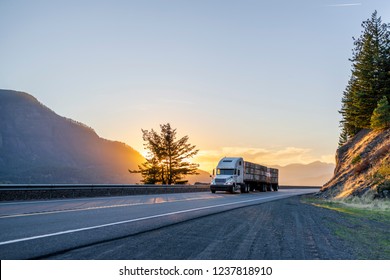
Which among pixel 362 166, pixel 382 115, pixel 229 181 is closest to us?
pixel 362 166

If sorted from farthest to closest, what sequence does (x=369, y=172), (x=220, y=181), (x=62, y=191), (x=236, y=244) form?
(x=220, y=181), (x=369, y=172), (x=62, y=191), (x=236, y=244)

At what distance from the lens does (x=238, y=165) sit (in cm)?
3841

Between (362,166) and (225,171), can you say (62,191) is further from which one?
(362,166)

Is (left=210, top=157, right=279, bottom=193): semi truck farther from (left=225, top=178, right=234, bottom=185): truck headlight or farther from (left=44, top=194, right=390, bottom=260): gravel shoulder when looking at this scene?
(left=44, top=194, right=390, bottom=260): gravel shoulder

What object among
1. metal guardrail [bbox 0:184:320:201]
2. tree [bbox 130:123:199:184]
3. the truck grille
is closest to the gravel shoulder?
metal guardrail [bbox 0:184:320:201]

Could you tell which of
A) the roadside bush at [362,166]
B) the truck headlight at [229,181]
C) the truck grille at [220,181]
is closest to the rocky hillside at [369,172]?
the roadside bush at [362,166]

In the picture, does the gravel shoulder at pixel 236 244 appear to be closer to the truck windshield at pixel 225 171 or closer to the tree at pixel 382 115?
the tree at pixel 382 115

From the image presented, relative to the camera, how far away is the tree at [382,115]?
33.4 metres

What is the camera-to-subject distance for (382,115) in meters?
34.4

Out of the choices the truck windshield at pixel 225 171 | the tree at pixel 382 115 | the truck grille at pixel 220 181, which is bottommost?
the truck grille at pixel 220 181

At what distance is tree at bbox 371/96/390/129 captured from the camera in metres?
33.4

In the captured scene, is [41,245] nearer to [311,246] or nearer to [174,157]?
[311,246]

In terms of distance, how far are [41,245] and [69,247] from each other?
1.65 feet

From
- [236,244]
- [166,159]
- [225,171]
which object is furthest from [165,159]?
[236,244]
